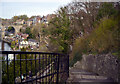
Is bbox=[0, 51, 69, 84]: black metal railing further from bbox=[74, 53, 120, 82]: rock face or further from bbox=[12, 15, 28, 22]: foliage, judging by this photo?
bbox=[12, 15, 28, 22]: foliage

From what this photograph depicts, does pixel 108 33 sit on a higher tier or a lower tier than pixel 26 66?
higher

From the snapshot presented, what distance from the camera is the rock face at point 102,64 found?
3.63 m

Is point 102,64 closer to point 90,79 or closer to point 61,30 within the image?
point 90,79

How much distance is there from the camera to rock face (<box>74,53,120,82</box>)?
3.63 metres

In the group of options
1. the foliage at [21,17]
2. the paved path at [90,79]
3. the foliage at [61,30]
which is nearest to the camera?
the paved path at [90,79]

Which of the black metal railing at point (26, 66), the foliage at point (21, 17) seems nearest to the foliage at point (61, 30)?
the foliage at point (21, 17)

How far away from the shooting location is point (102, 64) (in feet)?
16.7

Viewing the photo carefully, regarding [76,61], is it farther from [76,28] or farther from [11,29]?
[11,29]

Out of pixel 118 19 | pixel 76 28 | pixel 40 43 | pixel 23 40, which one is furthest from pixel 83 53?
pixel 118 19

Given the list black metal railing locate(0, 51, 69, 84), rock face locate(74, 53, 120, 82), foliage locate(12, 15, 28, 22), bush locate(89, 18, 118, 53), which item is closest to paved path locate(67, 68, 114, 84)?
rock face locate(74, 53, 120, 82)

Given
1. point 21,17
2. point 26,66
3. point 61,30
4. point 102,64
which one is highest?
point 21,17

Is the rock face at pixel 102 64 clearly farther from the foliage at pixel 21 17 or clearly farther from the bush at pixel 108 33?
the foliage at pixel 21 17

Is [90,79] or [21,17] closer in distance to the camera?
[90,79]

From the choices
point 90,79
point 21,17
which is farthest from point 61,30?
point 90,79
